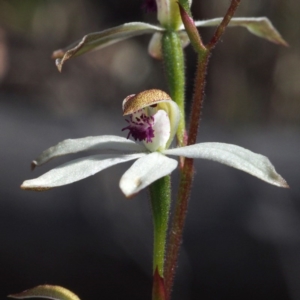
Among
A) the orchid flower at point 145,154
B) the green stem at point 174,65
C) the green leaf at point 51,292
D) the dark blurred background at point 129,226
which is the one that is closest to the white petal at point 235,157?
the orchid flower at point 145,154

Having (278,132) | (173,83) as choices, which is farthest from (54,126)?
(173,83)

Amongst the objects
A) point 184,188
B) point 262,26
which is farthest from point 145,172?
point 262,26

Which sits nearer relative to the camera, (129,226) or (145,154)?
(145,154)

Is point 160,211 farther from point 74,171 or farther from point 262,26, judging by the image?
point 262,26

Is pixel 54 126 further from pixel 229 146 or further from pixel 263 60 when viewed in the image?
pixel 229 146

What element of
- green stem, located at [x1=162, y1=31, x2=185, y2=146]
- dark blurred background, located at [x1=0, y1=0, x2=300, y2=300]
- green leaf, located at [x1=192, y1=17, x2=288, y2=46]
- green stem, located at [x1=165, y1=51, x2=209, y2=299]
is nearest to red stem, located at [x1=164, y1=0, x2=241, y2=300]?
green stem, located at [x1=165, y1=51, x2=209, y2=299]

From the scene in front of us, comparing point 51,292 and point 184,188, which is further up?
point 184,188

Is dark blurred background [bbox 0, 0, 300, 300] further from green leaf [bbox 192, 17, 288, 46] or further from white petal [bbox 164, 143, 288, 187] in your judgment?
white petal [bbox 164, 143, 288, 187]

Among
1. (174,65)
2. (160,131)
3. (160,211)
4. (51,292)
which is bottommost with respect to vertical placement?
(51,292)
